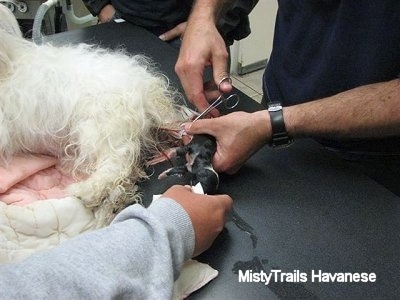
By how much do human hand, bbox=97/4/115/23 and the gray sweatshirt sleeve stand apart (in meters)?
1.18

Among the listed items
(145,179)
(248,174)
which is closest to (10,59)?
(145,179)

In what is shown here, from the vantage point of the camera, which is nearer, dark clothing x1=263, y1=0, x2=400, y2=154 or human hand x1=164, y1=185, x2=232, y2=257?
human hand x1=164, y1=185, x2=232, y2=257

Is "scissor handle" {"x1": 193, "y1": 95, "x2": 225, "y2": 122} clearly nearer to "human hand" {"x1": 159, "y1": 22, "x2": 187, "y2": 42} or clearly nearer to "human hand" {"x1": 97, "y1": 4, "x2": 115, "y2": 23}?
"human hand" {"x1": 159, "y1": 22, "x2": 187, "y2": 42}

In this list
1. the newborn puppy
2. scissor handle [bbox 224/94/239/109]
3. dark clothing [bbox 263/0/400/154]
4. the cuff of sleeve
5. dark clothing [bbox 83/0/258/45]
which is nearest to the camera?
the cuff of sleeve

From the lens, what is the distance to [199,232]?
69 cm

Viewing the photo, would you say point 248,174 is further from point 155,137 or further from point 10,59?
point 10,59

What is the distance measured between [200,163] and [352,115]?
322 millimetres

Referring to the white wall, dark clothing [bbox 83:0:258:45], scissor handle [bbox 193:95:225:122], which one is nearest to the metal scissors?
scissor handle [bbox 193:95:225:122]

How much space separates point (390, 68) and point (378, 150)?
199 mm

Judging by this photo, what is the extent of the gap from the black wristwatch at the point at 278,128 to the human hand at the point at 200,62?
14cm

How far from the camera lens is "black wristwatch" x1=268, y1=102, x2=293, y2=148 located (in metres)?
0.88

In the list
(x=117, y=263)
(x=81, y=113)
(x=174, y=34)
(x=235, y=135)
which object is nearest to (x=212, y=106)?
(x=235, y=135)

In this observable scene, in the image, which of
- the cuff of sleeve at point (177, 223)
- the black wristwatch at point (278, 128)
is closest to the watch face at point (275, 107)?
the black wristwatch at point (278, 128)

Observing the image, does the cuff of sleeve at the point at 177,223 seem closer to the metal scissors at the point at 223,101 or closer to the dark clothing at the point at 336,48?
the metal scissors at the point at 223,101
